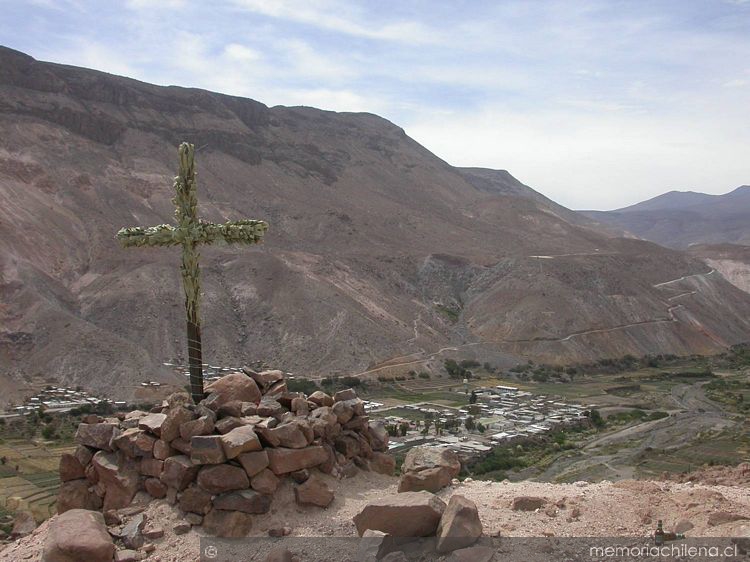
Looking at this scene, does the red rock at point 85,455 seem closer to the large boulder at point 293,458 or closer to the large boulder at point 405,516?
the large boulder at point 293,458

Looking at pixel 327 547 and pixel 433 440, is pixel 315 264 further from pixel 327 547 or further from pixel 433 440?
pixel 327 547

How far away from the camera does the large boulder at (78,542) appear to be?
8.44 metres

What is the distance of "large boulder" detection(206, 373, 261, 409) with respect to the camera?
11734 mm

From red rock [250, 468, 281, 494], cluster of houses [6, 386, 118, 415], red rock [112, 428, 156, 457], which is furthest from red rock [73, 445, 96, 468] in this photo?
cluster of houses [6, 386, 118, 415]

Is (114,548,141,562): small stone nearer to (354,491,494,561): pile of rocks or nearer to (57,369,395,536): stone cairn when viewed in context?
(57,369,395,536): stone cairn

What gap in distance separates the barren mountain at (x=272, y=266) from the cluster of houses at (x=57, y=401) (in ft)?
5.83

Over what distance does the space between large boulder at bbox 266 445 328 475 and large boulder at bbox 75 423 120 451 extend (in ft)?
8.59

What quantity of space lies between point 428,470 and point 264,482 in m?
2.44

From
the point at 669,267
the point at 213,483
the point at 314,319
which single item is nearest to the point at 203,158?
the point at 314,319

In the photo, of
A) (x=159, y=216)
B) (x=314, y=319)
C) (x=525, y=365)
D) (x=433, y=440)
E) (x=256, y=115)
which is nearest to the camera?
(x=433, y=440)

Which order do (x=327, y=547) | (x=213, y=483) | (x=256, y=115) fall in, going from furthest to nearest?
(x=256, y=115)
(x=213, y=483)
(x=327, y=547)

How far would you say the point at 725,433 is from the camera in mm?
41562

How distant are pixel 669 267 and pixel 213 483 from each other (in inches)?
4287

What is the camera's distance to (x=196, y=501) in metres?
9.57
